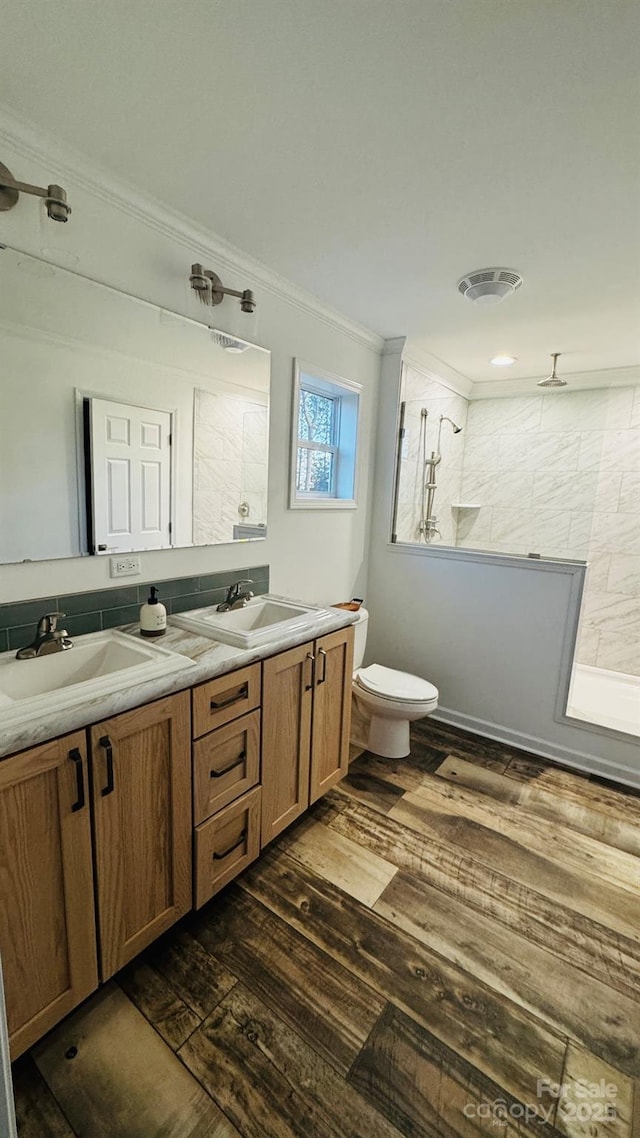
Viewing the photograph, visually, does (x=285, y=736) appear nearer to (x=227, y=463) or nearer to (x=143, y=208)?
(x=227, y=463)

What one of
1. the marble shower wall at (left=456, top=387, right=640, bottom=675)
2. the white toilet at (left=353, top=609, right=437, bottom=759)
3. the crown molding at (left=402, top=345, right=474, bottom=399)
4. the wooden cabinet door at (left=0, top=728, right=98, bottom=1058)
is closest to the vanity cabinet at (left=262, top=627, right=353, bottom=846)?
the white toilet at (left=353, top=609, right=437, bottom=759)

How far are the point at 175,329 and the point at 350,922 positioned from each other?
2.20m

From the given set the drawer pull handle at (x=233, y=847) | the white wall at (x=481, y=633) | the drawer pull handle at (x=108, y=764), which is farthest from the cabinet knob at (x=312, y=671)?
the white wall at (x=481, y=633)

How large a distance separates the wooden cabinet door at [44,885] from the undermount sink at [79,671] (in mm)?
105

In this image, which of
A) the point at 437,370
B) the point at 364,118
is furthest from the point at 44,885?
the point at 437,370

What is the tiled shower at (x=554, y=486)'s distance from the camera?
3449 millimetres

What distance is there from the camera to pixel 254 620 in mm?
2113

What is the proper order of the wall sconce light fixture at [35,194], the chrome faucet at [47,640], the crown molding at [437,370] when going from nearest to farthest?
the wall sconce light fixture at [35,194], the chrome faucet at [47,640], the crown molding at [437,370]

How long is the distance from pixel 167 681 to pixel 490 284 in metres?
2.11

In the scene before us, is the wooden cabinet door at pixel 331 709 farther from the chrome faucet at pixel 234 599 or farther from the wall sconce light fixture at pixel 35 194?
the wall sconce light fixture at pixel 35 194

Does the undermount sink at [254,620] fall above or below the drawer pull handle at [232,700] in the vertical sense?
above

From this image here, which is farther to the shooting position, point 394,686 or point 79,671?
point 394,686

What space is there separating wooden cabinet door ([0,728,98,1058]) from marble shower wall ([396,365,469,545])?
8.31 ft

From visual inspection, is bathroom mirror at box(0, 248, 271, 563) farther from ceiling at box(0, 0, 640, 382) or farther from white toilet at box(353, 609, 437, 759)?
white toilet at box(353, 609, 437, 759)
